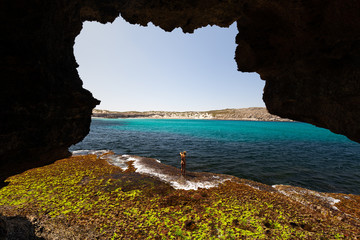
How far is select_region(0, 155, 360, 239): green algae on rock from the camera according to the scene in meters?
7.79

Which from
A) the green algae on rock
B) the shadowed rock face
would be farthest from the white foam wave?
the shadowed rock face

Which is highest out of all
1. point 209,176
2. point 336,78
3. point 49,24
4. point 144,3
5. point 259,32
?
point 144,3

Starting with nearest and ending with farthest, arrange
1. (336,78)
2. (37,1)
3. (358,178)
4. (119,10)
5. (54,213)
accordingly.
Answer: (37,1)
(336,78)
(54,213)
(119,10)
(358,178)

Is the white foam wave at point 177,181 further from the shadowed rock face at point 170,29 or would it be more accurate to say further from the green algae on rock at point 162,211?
the shadowed rock face at point 170,29

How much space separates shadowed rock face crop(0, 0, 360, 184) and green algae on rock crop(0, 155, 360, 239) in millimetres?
4567

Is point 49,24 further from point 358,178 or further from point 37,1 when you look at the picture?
point 358,178

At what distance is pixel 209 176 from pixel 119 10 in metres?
17.2

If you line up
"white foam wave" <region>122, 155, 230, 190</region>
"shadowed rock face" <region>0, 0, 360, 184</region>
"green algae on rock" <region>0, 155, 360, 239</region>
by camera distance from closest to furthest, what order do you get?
"shadowed rock face" <region>0, 0, 360, 184</region>, "green algae on rock" <region>0, 155, 360, 239</region>, "white foam wave" <region>122, 155, 230, 190</region>

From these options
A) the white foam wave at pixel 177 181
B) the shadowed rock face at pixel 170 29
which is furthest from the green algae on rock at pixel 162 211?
the shadowed rock face at pixel 170 29

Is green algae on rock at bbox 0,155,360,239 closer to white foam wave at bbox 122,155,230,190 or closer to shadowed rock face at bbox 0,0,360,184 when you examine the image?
white foam wave at bbox 122,155,230,190

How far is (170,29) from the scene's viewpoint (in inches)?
437

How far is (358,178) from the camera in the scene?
63.4ft

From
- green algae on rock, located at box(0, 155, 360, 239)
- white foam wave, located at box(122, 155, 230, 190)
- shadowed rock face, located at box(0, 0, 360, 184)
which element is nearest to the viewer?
shadowed rock face, located at box(0, 0, 360, 184)

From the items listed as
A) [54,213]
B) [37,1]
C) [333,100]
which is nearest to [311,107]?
[333,100]
